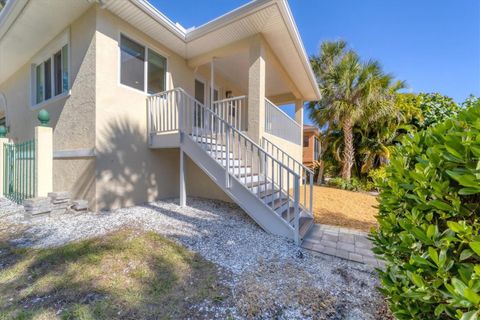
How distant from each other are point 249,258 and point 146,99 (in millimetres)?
5122

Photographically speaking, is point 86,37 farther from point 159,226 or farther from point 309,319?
point 309,319

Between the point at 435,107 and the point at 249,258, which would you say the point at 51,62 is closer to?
the point at 249,258

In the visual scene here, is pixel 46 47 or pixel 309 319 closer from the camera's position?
pixel 309 319

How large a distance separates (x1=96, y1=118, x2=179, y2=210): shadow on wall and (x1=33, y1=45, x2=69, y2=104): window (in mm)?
2368

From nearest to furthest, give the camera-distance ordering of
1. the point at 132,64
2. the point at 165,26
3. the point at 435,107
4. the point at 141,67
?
the point at 165,26 → the point at 132,64 → the point at 141,67 → the point at 435,107

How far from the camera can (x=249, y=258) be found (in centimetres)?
327

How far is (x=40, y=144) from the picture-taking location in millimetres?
4926

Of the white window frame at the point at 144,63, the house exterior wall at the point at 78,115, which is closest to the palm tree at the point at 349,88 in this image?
the white window frame at the point at 144,63

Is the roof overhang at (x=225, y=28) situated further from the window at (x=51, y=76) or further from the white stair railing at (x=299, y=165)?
the white stair railing at (x=299, y=165)

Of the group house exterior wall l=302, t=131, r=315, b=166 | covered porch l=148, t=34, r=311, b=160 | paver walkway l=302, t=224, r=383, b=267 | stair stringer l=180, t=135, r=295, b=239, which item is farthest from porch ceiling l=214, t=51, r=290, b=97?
house exterior wall l=302, t=131, r=315, b=166

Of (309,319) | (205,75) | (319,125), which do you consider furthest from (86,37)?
(319,125)

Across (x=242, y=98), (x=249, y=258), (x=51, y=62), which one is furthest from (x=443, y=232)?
(x=51, y=62)

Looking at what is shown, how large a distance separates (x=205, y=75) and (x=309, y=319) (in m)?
8.31

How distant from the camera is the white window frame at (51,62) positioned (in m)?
5.79
